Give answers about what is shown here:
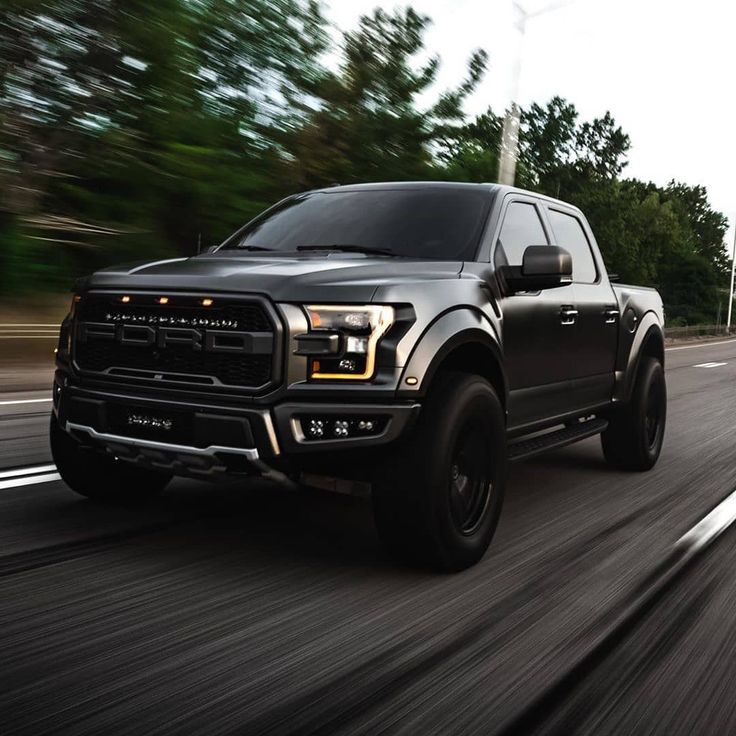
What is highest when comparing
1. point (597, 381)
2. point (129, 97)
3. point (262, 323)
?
point (129, 97)

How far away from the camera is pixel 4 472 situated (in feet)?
20.7

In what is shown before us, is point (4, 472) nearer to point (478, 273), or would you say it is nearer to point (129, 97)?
point (478, 273)

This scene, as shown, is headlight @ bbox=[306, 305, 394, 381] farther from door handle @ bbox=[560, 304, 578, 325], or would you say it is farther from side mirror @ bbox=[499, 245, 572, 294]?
door handle @ bbox=[560, 304, 578, 325]

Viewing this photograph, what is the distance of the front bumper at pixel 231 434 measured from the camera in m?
4.17

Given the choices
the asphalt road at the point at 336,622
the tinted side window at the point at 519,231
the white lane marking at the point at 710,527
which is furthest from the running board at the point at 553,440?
the tinted side window at the point at 519,231

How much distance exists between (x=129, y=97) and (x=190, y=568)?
1482 cm

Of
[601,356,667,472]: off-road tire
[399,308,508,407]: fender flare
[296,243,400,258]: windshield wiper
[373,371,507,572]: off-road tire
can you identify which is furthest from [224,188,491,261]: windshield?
[601,356,667,472]: off-road tire

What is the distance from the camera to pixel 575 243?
22.3 ft

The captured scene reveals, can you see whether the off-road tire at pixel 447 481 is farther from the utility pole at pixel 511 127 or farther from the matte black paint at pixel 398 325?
the utility pole at pixel 511 127

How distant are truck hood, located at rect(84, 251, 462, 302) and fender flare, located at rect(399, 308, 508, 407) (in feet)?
0.69

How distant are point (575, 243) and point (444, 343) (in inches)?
104

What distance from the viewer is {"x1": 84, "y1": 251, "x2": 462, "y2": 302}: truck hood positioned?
4258mm

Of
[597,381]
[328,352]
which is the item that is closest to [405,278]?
[328,352]

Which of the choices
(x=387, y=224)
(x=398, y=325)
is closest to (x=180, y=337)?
(x=398, y=325)
